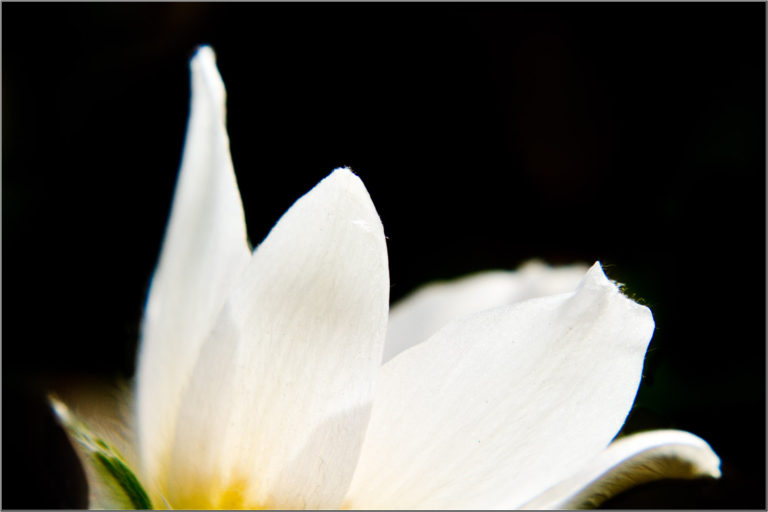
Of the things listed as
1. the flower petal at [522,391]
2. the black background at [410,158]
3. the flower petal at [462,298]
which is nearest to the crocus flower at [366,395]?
the flower petal at [522,391]

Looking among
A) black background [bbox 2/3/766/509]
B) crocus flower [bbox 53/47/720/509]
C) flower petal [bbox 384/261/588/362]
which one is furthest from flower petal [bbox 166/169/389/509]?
black background [bbox 2/3/766/509]

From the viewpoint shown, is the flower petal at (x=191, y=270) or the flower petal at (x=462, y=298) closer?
the flower petal at (x=191, y=270)

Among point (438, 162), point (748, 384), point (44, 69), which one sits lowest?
point (748, 384)

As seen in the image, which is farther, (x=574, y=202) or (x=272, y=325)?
(x=574, y=202)

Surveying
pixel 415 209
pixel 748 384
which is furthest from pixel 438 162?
pixel 748 384

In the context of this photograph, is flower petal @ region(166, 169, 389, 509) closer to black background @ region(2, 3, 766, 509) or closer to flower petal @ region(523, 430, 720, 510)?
flower petal @ region(523, 430, 720, 510)

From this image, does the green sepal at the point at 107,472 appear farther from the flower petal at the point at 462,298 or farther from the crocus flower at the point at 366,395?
the flower petal at the point at 462,298

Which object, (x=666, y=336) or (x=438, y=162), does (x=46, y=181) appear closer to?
(x=438, y=162)
